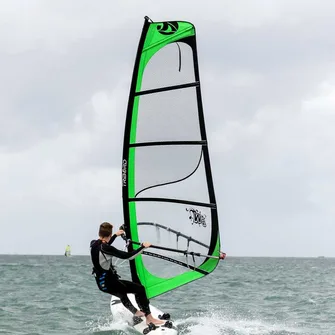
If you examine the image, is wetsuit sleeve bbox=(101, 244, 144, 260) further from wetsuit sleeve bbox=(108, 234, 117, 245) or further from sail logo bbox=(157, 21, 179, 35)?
sail logo bbox=(157, 21, 179, 35)

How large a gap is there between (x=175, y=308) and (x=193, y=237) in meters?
4.49

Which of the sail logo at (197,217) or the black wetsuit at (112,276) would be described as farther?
the sail logo at (197,217)

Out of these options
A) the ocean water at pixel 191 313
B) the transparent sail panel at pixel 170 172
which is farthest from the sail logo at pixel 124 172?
the ocean water at pixel 191 313

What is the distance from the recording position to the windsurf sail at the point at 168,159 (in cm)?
669

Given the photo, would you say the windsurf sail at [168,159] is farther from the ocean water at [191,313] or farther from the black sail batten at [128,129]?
the ocean water at [191,313]

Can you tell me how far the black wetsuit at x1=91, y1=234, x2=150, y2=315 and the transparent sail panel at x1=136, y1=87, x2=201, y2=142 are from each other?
1168mm

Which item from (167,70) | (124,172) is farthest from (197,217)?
(167,70)

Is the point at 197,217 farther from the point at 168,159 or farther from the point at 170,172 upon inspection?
the point at 168,159

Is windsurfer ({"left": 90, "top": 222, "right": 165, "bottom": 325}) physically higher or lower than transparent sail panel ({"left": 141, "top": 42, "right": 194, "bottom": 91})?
lower

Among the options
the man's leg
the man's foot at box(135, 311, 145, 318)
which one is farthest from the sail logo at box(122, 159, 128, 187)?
the man's foot at box(135, 311, 145, 318)

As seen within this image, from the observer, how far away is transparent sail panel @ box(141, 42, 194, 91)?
22.1 ft

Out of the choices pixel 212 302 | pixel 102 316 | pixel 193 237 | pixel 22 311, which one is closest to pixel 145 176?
pixel 193 237

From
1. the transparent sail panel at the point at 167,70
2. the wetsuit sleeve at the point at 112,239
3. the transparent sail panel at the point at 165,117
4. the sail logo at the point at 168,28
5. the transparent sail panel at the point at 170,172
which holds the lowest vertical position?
the wetsuit sleeve at the point at 112,239

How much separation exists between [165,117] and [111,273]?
5.66 feet
